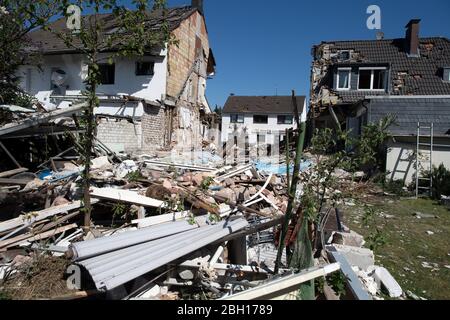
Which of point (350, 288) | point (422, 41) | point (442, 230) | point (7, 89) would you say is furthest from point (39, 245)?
point (422, 41)

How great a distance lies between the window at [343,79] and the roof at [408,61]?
18.1 inches

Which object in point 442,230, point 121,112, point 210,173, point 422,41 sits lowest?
point 442,230

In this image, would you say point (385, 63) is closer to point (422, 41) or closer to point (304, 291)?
point (422, 41)

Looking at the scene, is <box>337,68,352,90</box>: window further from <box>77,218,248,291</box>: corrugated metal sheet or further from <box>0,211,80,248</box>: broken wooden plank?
<box>0,211,80,248</box>: broken wooden plank

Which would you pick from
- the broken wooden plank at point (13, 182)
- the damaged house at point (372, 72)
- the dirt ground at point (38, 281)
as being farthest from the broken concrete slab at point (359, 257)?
the damaged house at point (372, 72)

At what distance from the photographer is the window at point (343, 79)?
66.1ft

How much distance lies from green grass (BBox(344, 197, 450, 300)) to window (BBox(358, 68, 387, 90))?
12.7 meters

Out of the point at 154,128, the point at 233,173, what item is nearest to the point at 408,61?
the point at 154,128

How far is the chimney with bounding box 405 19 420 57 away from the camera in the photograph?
20.0 m

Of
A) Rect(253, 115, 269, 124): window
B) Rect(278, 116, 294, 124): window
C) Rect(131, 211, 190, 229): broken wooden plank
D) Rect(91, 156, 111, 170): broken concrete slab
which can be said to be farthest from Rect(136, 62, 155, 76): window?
Rect(253, 115, 269, 124): window
